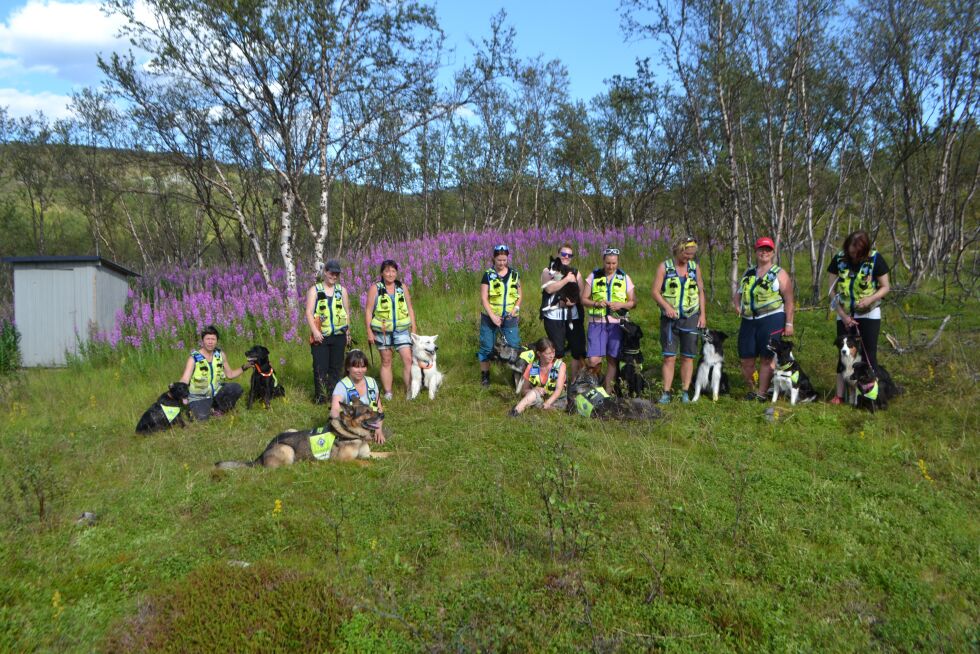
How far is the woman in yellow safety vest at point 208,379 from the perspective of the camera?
746cm

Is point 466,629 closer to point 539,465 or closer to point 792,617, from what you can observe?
point 792,617

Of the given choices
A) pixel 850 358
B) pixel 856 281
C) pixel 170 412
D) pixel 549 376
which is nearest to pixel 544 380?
pixel 549 376

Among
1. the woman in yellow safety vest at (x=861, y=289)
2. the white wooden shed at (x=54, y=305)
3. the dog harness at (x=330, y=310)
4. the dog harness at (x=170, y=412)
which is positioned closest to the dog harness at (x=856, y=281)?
the woman in yellow safety vest at (x=861, y=289)

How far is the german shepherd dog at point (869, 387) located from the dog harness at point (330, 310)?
636cm

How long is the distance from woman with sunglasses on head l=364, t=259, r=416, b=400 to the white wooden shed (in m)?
7.48

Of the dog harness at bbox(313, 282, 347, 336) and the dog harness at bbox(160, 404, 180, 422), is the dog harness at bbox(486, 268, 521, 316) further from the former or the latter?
the dog harness at bbox(160, 404, 180, 422)

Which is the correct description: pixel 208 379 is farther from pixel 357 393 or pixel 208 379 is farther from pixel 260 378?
pixel 357 393

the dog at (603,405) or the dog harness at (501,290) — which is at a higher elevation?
the dog harness at (501,290)

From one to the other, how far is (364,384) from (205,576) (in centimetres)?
278

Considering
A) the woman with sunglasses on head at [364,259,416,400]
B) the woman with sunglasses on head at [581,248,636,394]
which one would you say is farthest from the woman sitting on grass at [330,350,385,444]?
the woman with sunglasses on head at [581,248,636,394]

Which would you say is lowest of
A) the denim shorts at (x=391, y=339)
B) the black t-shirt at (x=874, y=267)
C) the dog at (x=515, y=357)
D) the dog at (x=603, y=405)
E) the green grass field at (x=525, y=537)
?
the green grass field at (x=525, y=537)

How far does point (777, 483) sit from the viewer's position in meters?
4.79

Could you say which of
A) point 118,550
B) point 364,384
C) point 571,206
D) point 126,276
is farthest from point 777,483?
point 571,206

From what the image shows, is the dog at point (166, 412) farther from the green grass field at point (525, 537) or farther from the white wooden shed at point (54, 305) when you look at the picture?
the white wooden shed at point (54, 305)
